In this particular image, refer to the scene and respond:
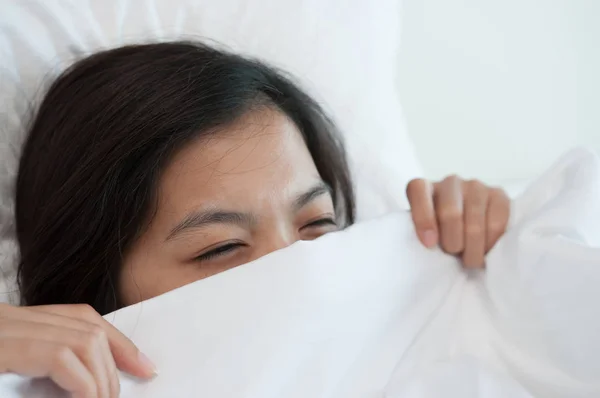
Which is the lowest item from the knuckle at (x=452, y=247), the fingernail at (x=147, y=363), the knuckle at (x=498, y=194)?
the knuckle at (x=452, y=247)

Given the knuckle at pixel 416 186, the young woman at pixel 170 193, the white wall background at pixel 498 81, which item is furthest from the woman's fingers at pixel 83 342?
the white wall background at pixel 498 81

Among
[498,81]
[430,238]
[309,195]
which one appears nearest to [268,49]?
[309,195]

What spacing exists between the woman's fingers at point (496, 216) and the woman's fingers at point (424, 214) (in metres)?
0.06

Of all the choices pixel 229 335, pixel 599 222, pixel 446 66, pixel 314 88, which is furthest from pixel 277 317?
pixel 446 66

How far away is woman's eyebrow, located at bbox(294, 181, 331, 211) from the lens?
0.72 metres

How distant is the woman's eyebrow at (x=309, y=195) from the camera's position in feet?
2.35

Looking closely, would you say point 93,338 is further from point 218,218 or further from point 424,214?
point 424,214

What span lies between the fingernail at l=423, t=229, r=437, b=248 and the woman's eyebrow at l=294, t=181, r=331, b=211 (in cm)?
14

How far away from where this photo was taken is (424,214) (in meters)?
0.70

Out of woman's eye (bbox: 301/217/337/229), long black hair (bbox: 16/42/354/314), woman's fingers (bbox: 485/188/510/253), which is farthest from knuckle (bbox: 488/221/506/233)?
long black hair (bbox: 16/42/354/314)

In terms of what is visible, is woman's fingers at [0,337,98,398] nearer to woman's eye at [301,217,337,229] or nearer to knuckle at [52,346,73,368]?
knuckle at [52,346,73,368]

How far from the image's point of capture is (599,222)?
65 centimetres

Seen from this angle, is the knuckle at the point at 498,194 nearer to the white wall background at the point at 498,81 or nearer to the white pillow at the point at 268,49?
the white pillow at the point at 268,49

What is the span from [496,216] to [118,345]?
1.40 ft
